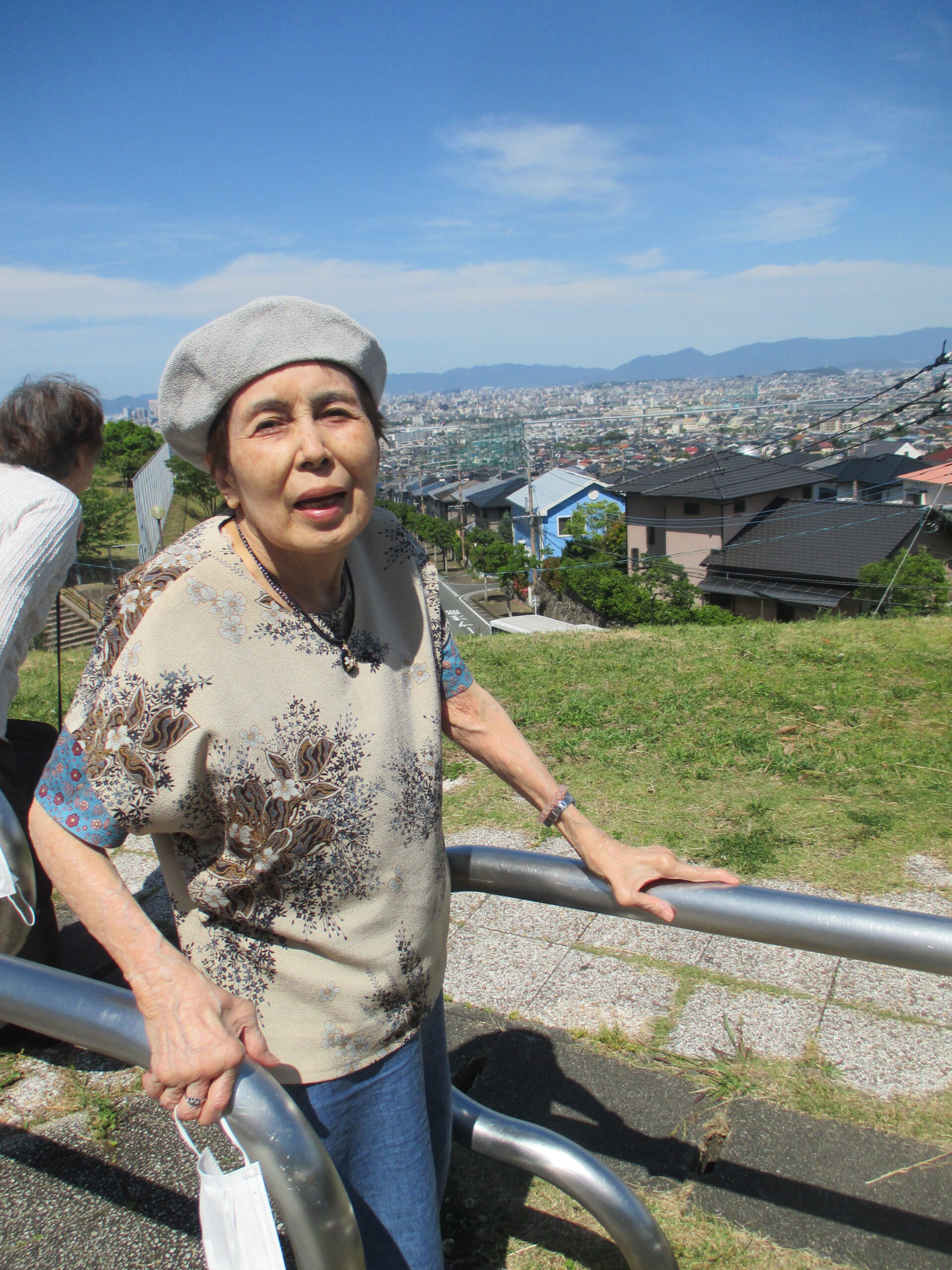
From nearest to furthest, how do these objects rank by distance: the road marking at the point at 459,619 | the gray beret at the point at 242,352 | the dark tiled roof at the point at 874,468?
the gray beret at the point at 242,352
the road marking at the point at 459,619
the dark tiled roof at the point at 874,468

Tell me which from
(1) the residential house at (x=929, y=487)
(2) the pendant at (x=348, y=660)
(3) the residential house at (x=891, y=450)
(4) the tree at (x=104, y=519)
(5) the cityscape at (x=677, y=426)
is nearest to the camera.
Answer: (2) the pendant at (x=348, y=660)

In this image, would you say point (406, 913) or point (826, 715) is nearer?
point (406, 913)

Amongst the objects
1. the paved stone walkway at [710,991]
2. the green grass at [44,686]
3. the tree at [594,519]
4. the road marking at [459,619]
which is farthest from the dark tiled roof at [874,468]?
the paved stone walkway at [710,991]

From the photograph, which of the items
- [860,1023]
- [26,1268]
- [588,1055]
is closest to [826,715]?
[860,1023]

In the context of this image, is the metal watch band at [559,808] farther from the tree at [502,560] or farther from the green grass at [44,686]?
the tree at [502,560]

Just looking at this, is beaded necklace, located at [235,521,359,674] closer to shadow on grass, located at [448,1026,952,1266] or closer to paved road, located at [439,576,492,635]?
shadow on grass, located at [448,1026,952,1266]

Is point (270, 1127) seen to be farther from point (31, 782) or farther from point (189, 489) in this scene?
point (189, 489)

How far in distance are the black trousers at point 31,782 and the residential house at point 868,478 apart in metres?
43.8

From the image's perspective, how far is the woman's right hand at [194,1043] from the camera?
38.4 inches

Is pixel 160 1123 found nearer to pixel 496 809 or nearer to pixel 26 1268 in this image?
pixel 26 1268

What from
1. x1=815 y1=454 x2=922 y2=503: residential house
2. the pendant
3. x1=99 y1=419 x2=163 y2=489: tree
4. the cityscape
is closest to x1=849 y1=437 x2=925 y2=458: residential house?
the cityscape

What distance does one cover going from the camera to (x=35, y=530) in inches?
84.7

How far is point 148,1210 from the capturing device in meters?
1.92

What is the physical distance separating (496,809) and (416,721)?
2.83m
